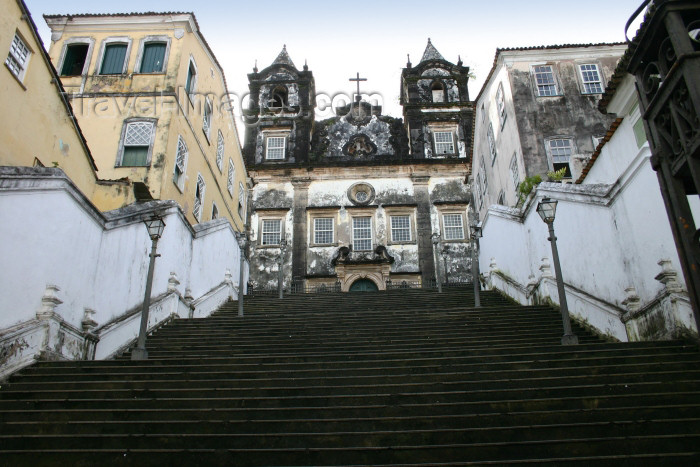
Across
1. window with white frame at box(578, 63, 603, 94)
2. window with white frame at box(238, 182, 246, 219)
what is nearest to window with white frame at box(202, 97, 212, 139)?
window with white frame at box(238, 182, 246, 219)

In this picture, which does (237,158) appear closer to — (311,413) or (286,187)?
(286,187)

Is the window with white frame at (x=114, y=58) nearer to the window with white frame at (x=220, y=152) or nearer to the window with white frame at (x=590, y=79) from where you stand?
the window with white frame at (x=220, y=152)

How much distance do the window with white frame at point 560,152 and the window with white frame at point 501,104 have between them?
2.39 meters

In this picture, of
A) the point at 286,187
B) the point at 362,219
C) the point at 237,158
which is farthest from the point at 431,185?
the point at 237,158

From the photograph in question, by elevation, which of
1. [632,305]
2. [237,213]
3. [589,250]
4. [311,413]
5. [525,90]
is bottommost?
[311,413]

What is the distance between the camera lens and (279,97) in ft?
104

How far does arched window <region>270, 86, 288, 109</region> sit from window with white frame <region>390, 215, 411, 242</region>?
996cm

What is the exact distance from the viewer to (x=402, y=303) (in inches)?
558

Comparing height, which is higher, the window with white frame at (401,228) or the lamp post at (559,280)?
the window with white frame at (401,228)

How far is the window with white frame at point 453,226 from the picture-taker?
26.8 m

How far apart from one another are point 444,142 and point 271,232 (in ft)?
35.3

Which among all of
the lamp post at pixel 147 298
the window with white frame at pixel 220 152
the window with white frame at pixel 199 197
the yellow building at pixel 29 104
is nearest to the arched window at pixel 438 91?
the window with white frame at pixel 220 152

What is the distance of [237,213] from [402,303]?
13.9 meters

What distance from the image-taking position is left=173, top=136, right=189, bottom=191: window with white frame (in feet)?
57.2
